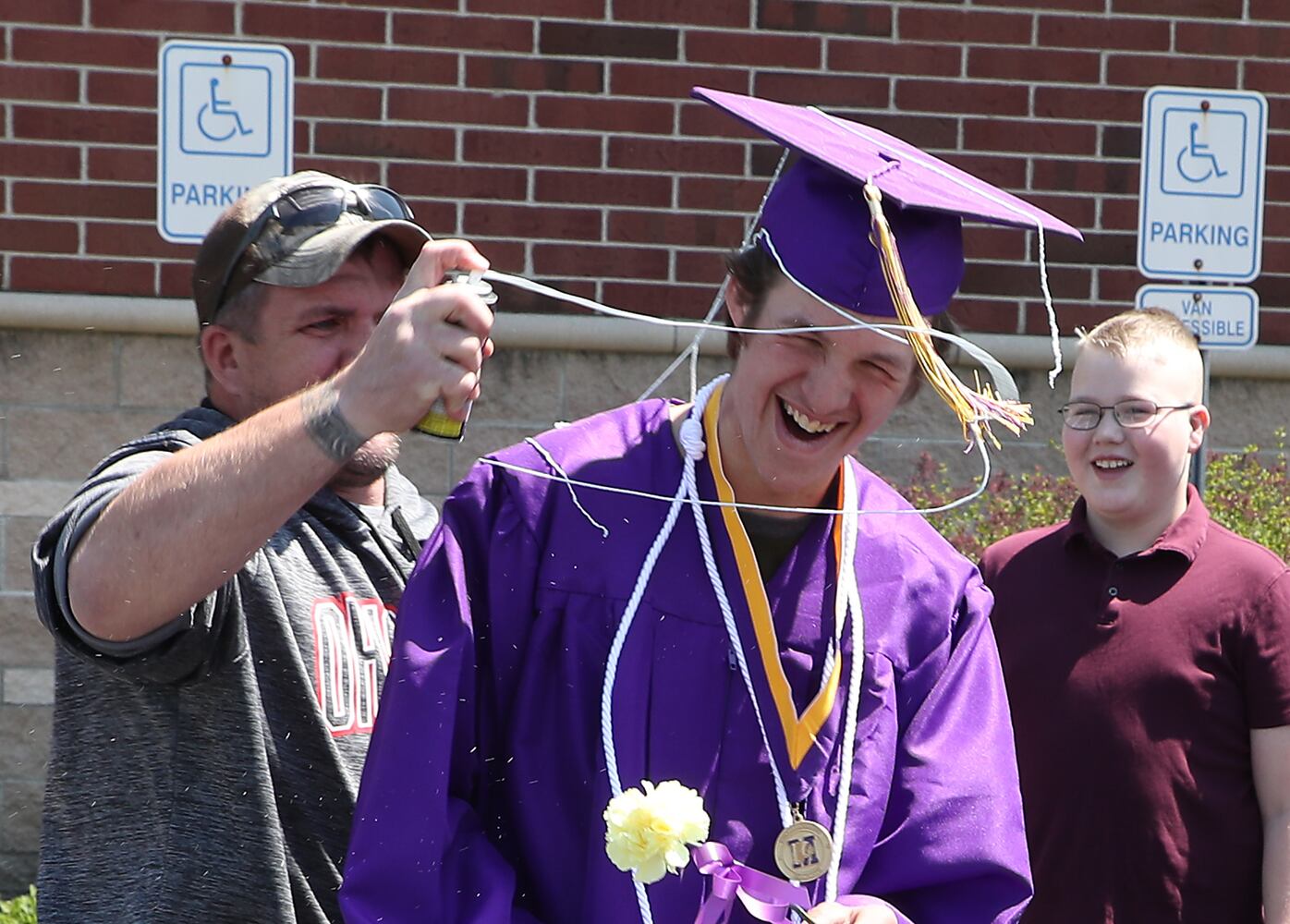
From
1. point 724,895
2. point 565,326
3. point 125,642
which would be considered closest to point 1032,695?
point 724,895

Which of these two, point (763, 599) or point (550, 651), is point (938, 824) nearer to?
point (763, 599)

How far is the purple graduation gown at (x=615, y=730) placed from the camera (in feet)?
7.48

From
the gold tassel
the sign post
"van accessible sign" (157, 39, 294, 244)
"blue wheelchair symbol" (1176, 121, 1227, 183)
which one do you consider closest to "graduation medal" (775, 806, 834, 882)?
the gold tassel

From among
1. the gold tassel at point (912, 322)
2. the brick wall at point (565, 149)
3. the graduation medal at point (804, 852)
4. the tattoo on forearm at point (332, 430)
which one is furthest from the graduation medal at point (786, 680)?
the brick wall at point (565, 149)

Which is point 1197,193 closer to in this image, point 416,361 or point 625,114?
point 625,114

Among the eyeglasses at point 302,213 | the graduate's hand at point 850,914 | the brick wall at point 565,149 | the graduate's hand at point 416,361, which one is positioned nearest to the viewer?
the graduate's hand at point 416,361

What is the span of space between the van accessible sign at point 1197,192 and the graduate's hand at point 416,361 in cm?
343

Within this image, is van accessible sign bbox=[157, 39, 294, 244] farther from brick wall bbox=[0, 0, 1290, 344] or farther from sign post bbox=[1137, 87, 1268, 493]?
sign post bbox=[1137, 87, 1268, 493]

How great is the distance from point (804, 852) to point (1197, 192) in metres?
3.36

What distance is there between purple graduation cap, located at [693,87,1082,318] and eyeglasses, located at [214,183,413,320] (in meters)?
0.58

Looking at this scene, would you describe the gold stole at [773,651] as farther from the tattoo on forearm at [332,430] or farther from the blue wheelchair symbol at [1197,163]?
the blue wheelchair symbol at [1197,163]

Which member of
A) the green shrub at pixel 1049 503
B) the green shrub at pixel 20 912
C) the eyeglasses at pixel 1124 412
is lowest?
the green shrub at pixel 20 912

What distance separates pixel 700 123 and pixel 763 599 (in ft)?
13.1

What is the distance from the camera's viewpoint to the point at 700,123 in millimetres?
6195
